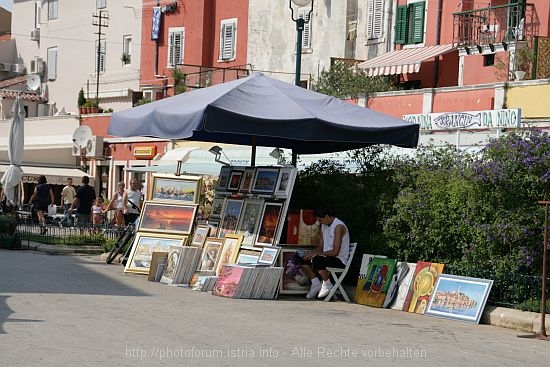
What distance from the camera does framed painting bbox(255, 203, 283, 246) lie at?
1659cm

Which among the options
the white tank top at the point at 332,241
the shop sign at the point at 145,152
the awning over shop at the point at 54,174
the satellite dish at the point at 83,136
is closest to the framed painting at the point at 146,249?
the white tank top at the point at 332,241

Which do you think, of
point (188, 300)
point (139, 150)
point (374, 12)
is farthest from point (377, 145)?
point (139, 150)

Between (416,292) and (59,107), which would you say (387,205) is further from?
(59,107)

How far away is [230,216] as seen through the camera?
58.2 ft

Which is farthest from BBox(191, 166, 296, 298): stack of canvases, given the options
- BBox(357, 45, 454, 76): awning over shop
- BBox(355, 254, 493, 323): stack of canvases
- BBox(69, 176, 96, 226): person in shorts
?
BBox(357, 45, 454, 76): awning over shop

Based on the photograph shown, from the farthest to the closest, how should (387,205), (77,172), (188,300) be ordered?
(77,172), (387,205), (188,300)

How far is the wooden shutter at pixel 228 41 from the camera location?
146 feet

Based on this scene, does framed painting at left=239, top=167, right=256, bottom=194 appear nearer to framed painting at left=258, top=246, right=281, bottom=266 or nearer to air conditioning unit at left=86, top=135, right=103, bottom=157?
framed painting at left=258, top=246, right=281, bottom=266

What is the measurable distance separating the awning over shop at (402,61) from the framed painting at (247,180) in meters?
15.5

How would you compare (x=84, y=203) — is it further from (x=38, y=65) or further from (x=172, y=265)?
(x=38, y=65)

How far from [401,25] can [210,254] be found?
20.2m

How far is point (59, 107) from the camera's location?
5628 centimetres

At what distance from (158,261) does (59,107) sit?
131 ft

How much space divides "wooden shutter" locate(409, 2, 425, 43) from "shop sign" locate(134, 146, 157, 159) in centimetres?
1225
